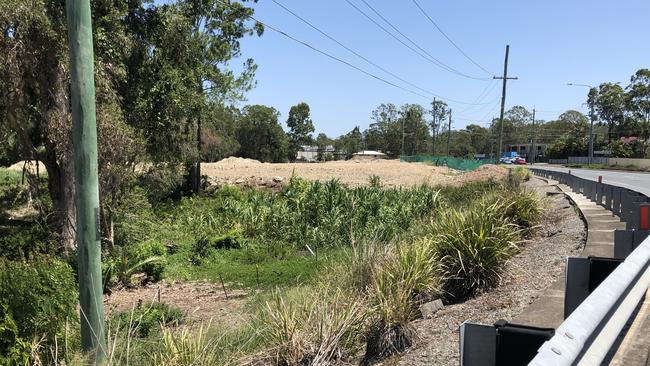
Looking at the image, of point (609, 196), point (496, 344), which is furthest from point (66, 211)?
point (496, 344)

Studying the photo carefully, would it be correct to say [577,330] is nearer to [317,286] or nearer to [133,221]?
[317,286]

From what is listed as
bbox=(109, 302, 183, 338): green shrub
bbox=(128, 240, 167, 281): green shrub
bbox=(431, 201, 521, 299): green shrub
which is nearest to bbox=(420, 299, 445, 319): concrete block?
bbox=(431, 201, 521, 299): green shrub

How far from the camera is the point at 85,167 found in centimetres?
620

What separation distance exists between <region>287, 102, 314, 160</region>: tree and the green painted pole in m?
116

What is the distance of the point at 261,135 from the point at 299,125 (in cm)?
1919

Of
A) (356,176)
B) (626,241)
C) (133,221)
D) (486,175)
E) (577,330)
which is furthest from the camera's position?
(356,176)

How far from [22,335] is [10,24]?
1109 cm

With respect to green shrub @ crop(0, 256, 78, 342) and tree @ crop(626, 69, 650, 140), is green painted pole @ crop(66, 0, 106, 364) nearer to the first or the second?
green shrub @ crop(0, 256, 78, 342)

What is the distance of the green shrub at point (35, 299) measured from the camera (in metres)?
5.75

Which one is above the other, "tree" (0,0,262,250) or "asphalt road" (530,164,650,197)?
"tree" (0,0,262,250)

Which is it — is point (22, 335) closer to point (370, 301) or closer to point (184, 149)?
point (370, 301)

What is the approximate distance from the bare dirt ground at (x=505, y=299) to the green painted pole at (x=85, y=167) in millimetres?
3555

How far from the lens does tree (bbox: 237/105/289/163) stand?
105m

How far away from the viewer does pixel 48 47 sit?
47.6ft
